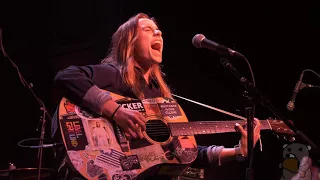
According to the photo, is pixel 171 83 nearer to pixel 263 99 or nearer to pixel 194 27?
pixel 194 27

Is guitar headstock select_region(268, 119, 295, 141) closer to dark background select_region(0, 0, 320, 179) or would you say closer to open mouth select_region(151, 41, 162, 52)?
open mouth select_region(151, 41, 162, 52)

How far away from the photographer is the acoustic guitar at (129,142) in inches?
88.4

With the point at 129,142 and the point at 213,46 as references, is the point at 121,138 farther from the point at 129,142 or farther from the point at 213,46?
the point at 213,46

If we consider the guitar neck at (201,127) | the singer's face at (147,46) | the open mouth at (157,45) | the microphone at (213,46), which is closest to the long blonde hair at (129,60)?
the singer's face at (147,46)

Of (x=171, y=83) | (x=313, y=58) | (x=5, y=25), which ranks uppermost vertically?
(x=5, y=25)

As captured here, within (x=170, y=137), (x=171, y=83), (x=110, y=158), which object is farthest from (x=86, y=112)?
(x=171, y=83)

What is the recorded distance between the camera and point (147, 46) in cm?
313

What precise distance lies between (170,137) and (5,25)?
157 inches

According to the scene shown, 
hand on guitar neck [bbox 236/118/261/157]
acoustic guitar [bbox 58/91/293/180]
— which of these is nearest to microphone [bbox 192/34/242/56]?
acoustic guitar [bbox 58/91/293/180]

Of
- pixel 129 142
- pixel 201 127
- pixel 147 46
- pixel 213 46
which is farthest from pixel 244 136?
pixel 147 46

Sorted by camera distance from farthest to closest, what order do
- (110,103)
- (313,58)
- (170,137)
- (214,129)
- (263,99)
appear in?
1. (313,58)
2. (214,129)
3. (170,137)
4. (110,103)
5. (263,99)

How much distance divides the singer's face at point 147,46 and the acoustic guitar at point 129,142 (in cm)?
42

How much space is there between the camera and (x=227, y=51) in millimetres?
2348

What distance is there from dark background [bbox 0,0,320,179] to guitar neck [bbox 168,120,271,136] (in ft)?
6.05
